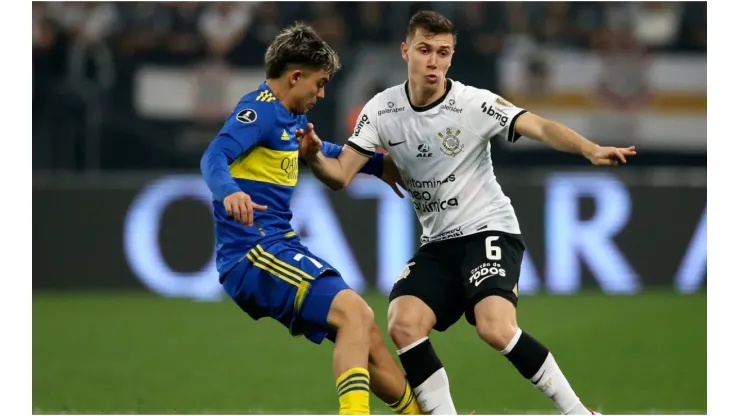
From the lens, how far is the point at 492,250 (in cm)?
628

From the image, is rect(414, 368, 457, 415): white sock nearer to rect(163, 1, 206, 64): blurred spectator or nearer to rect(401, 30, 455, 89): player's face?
rect(401, 30, 455, 89): player's face

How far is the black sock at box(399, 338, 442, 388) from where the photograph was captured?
604 cm

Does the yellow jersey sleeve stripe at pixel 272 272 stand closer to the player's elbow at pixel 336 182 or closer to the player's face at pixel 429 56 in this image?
the player's elbow at pixel 336 182

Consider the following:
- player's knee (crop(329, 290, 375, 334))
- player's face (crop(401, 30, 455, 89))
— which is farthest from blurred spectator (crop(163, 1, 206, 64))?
player's knee (crop(329, 290, 375, 334))

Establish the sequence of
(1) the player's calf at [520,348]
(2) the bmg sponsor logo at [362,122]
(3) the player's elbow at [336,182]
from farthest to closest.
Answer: (2) the bmg sponsor logo at [362,122] → (3) the player's elbow at [336,182] → (1) the player's calf at [520,348]

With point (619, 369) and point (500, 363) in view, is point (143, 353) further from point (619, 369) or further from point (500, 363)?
point (619, 369)

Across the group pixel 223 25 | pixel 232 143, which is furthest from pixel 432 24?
pixel 223 25

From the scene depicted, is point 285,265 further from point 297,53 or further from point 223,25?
point 223,25

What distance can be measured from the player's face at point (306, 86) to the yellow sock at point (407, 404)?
4.91ft

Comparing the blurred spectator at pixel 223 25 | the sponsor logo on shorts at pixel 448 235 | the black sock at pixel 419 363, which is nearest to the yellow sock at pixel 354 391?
the black sock at pixel 419 363

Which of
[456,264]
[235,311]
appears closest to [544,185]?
[235,311]

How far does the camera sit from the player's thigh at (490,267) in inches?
241

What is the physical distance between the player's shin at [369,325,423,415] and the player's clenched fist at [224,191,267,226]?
88 centimetres

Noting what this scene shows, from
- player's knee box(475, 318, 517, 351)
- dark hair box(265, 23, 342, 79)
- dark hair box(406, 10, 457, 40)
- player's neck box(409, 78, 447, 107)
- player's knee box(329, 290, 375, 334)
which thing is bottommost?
player's knee box(475, 318, 517, 351)
